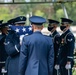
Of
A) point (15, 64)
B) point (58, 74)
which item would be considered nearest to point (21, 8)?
point (58, 74)

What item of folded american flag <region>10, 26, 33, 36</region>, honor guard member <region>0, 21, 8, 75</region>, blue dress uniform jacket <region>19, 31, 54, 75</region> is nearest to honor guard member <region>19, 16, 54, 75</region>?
blue dress uniform jacket <region>19, 31, 54, 75</region>

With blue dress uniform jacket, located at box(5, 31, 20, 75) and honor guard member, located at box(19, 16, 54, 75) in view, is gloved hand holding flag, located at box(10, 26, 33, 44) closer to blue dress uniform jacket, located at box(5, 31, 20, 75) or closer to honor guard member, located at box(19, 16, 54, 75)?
blue dress uniform jacket, located at box(5, 31, 20, 75)

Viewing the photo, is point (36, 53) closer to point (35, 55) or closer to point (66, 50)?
point (35, 55)

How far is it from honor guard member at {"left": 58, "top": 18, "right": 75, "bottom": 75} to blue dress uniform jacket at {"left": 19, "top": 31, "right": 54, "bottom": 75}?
199 centimetres

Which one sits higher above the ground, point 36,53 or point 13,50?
point 36,53

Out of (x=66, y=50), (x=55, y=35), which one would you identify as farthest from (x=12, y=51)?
(x=55, y=35)

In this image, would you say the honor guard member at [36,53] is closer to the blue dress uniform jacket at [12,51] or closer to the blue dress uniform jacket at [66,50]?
the blue dress uniform jacket at [12,51]

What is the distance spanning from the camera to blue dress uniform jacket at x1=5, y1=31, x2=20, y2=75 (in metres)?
7.00

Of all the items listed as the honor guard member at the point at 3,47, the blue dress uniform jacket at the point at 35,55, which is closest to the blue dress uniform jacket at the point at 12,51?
the honor guard member at the point at 3,47

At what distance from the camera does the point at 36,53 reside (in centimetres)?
637

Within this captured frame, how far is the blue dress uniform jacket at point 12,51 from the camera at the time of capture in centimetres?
700

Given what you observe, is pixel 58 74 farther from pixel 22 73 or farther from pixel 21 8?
pixel 21 8

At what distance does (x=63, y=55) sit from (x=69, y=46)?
335 mm

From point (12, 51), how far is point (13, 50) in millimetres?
25
